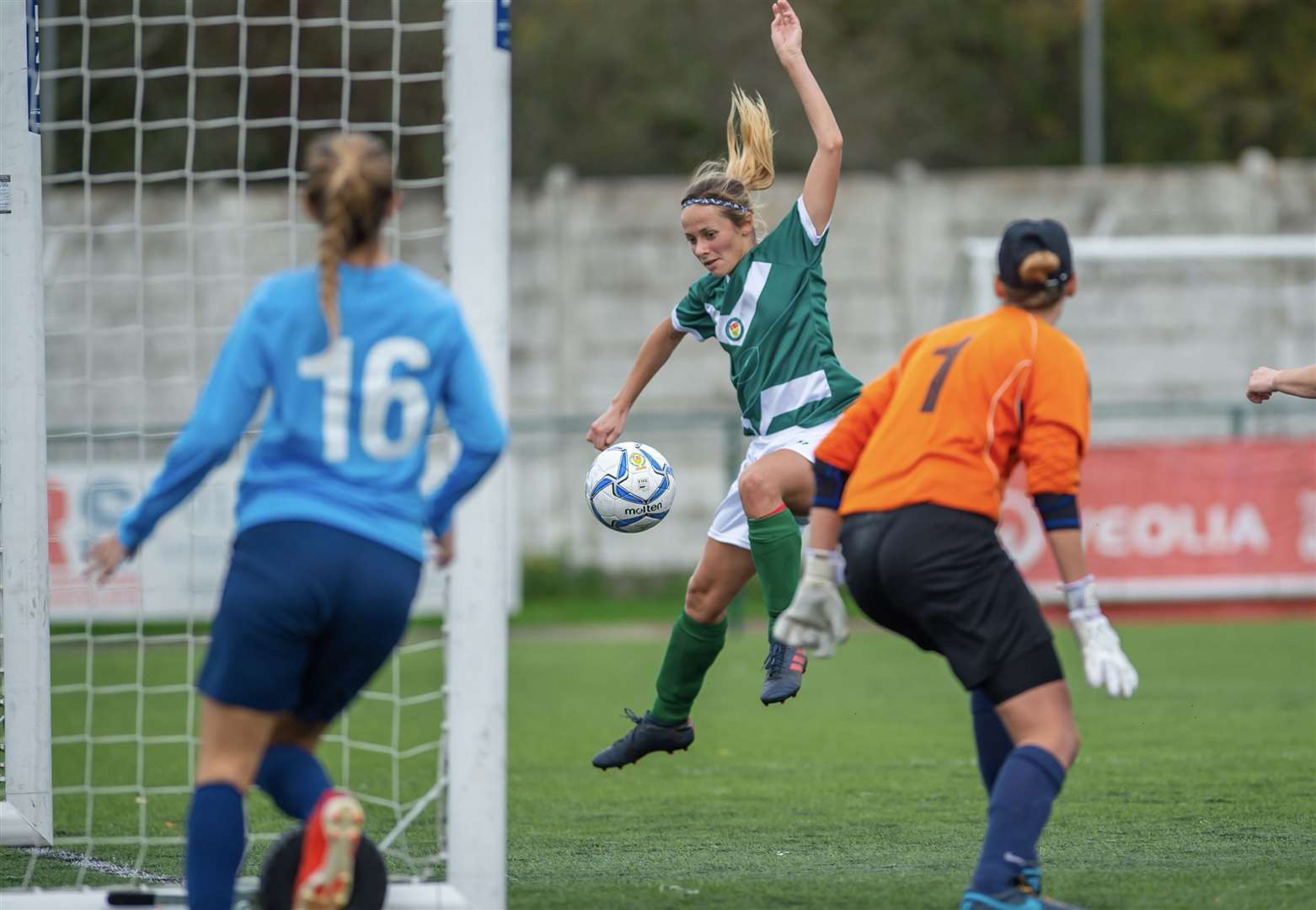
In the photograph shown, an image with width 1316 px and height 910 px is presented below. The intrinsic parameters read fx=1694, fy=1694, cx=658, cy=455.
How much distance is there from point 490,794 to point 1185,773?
3.91 meters

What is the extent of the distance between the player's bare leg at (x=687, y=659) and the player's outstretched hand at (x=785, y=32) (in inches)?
71.3

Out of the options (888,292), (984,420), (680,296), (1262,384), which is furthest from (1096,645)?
(888,292)

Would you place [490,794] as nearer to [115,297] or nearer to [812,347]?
[812,347]

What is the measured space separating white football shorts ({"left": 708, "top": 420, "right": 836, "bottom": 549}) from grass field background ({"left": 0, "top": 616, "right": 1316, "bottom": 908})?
1.09 metres

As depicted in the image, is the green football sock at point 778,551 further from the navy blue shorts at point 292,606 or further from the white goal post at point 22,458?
the white goal post at point 22,458

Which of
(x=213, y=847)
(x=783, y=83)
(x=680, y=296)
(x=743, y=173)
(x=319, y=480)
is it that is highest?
(x=783, y=83)

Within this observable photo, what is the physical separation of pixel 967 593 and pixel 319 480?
162 cm

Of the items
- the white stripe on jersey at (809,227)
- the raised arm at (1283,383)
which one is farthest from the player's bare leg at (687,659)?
the raised arm at (1283,383)

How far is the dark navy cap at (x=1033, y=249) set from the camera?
429cm

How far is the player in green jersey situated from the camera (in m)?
6.04

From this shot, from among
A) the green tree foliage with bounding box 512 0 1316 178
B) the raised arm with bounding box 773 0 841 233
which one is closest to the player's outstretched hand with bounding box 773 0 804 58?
the raised arm with bounding box 773 0 841 233

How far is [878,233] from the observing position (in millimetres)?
18547

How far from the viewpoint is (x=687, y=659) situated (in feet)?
20.4

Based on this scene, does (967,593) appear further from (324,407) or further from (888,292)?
(888,292)
